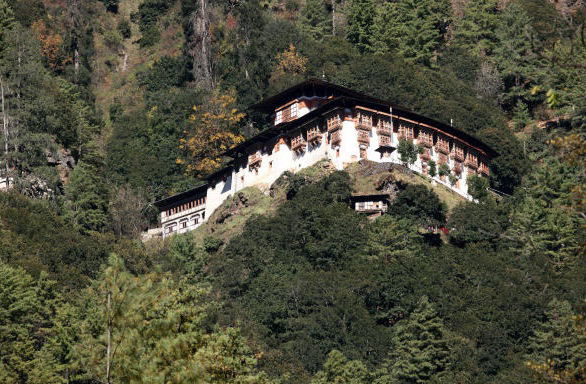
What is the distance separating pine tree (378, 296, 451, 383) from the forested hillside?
0.57ft

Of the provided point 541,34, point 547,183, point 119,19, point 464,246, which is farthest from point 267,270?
point 119,19

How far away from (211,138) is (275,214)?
25044 mm

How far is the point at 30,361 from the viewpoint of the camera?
52562 mm

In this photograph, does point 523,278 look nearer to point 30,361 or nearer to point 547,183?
point 547,183

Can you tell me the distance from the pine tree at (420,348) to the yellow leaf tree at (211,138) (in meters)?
43.5

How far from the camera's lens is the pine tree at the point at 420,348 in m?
68.4

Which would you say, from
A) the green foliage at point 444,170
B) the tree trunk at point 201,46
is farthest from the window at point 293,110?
the tree trunk at point 201,46

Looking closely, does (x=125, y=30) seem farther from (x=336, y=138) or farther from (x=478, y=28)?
(x=336, y=138)

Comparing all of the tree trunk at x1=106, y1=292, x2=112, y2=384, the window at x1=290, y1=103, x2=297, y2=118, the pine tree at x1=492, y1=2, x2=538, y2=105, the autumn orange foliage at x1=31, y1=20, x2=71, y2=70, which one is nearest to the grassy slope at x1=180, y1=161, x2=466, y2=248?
the window at x1=290, y1=103, x2=297, y2=118

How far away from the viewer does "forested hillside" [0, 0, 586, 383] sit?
3922 cm

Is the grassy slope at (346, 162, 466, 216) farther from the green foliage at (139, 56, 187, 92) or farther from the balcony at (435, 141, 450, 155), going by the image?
the green foliage at (139, 56, 187, 92)

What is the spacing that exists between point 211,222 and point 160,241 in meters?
4.93

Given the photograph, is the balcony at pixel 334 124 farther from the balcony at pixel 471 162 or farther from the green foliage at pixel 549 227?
the green foliage at pixel 549 227

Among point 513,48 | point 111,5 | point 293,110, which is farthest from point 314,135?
point 111,5
